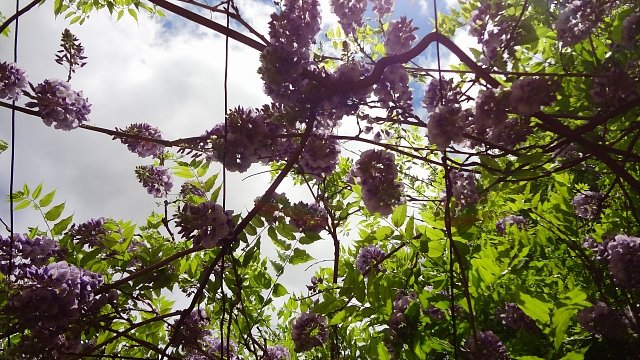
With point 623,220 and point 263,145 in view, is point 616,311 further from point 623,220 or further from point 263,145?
point 263,145

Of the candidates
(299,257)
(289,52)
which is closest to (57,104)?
(289,52)

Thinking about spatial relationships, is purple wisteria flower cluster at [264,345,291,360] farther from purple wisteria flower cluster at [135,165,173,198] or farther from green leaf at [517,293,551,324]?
green leaf at [517,293,551,324]

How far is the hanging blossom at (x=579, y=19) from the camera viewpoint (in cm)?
208

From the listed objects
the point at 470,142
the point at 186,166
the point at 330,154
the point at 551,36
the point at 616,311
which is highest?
the point at 551,36

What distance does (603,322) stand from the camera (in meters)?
2.37

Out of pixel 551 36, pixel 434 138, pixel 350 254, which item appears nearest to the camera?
pixel 434 138

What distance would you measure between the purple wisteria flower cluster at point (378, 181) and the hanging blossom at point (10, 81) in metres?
1.97

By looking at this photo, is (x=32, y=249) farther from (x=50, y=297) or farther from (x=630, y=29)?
(x=630, y=29)

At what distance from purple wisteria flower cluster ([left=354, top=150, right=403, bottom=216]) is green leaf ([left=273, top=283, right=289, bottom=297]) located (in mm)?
909

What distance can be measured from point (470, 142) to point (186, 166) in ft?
4.85

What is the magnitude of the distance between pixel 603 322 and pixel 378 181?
1.47m

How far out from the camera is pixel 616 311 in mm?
2502

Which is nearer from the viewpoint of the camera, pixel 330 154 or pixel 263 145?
pixel 263 145

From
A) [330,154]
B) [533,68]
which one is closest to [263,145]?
[330,154]
